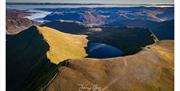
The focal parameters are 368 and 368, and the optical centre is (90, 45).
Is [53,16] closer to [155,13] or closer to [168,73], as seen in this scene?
[155,13]

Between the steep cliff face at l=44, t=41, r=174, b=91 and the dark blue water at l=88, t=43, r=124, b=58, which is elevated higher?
the dark blue water at l=88, t=43, r=124, b=58

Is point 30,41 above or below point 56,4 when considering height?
below

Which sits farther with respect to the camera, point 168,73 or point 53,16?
point 53,16

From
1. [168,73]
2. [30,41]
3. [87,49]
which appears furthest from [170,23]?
[30,41]

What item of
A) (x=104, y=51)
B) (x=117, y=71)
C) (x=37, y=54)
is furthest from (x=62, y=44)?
(x=117, y=71)

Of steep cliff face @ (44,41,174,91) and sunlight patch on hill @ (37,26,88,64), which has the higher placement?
sunlight patch on hill @ (37,26,88,64)
